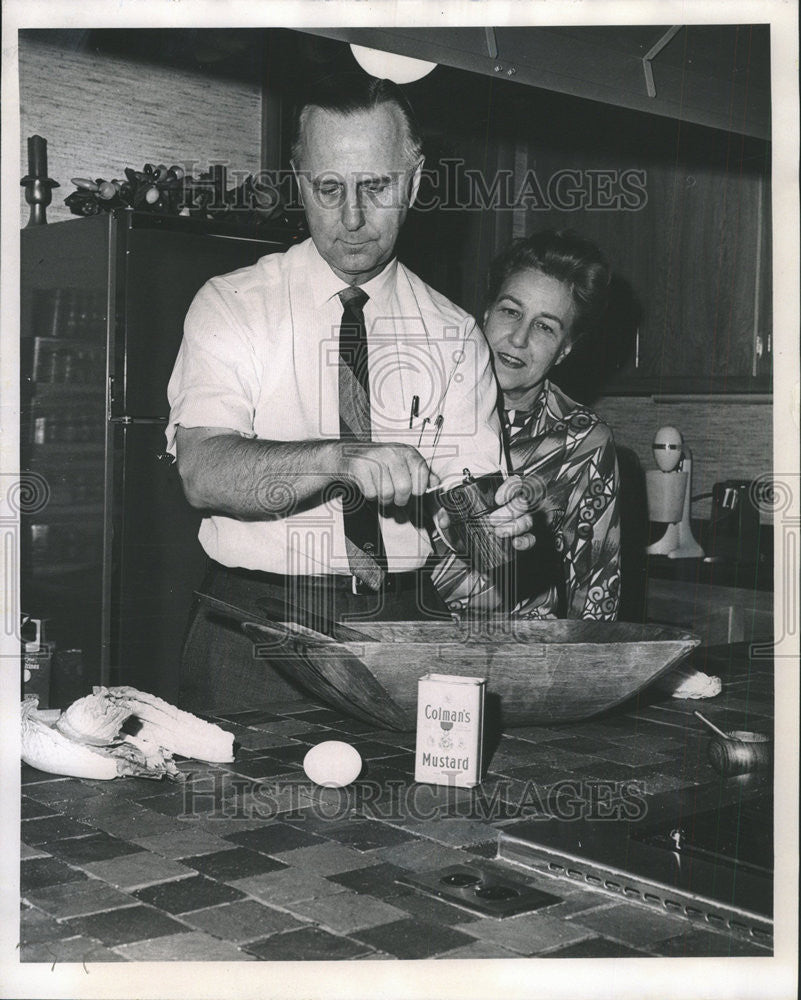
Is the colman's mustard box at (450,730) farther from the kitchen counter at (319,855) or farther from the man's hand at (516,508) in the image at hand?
the man's hand at (516,508)

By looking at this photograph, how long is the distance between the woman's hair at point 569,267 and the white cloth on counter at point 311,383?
0.36 metres

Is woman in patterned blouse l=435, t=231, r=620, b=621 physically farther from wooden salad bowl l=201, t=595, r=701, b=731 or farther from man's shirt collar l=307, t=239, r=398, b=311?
wooden salad bowl l=201, t=595, r=701, b=731

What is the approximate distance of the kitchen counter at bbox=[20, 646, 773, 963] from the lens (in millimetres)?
908

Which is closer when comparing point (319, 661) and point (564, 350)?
point (319, 661)

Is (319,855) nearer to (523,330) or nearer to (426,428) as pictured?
(426,428)

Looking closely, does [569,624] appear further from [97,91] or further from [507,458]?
[97,91]

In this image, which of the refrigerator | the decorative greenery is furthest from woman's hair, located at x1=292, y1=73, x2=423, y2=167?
the refrigerator

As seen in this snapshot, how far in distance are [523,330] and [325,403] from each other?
0.76 meters

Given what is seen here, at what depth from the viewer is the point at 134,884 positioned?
0.99 m

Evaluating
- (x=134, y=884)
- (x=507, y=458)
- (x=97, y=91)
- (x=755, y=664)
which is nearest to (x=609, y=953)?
(x=134, y=884)

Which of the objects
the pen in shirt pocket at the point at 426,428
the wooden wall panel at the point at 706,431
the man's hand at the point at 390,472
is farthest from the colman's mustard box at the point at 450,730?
the wooden wall panel at the point at 706,431

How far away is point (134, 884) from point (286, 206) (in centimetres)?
222

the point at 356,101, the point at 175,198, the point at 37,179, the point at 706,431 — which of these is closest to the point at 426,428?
the point at 356,101

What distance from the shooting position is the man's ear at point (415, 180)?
107 inches
